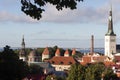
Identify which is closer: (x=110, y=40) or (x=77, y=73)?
(x=77, y=73)

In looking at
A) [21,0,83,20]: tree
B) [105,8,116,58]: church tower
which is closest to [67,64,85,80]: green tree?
[21,0,83,20]: tree

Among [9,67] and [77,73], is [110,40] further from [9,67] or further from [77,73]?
[9,67]

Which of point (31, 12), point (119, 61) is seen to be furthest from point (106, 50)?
point (31, 12)

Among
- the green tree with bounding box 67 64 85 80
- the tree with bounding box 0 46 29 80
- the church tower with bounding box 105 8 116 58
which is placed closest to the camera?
the tree with bounding box 0 46 29 80

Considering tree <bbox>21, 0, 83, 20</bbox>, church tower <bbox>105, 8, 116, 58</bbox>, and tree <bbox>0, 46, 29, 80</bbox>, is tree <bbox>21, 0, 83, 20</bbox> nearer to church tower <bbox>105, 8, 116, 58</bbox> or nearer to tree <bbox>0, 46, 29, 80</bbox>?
tree <bbox>0, 46, 29, 80</bbox>

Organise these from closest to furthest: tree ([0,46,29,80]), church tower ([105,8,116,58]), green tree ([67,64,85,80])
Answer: tree ([0,46,29,80]) < green tree ([67,64,85,80]) < church tower ([105,8,116,58])

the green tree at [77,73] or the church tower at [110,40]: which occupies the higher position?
the church tower at [110,40]

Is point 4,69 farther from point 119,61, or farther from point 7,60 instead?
point 119,61

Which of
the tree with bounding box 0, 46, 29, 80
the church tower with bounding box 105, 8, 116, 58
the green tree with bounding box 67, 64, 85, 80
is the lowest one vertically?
the green tree with bounding box 67, 64, 85, 80

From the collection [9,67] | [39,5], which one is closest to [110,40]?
[9,67]

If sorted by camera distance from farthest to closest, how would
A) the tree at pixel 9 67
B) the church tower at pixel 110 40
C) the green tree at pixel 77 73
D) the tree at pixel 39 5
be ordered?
the church tower at pixel 110 40 → the green tree at pixel 77 73 → the tree at pixel 9 67 → the tree at pixel 39 5

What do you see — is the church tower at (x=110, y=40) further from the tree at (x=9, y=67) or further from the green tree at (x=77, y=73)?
the tree at (x=9, y=67)

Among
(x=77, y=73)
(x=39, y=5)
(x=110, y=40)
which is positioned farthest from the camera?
(x=110, y=40)

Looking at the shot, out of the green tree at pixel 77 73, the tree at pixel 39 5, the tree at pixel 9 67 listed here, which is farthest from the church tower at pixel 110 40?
the tree at pixel 39 5
